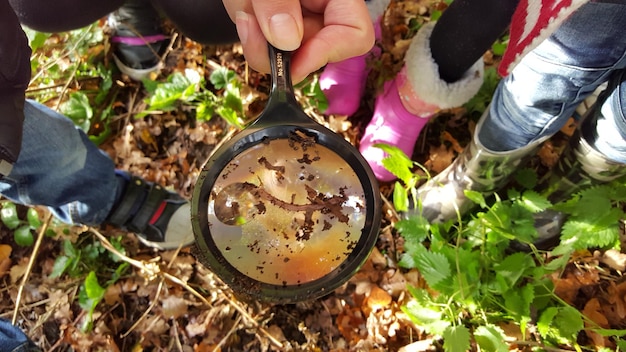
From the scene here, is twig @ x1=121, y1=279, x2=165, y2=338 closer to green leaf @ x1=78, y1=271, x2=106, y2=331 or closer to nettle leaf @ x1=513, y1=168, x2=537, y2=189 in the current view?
green leaf @ x1=78, y1=271, x2=106, y2=331

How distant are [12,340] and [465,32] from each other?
129 cm

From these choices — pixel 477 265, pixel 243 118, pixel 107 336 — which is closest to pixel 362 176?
pixel 477 265

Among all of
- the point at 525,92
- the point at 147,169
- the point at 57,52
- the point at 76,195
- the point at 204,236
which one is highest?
the point at 525,92

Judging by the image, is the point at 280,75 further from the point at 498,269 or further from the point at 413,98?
the point at 498,269

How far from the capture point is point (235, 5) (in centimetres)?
90

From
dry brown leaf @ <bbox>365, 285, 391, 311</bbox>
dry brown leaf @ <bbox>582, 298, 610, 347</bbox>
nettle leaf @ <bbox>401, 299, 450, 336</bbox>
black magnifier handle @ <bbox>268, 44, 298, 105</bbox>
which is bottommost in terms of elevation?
dry brown leaf @ <bbox>365, 285, 391, 311</bbox>

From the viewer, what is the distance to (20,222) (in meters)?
1.68

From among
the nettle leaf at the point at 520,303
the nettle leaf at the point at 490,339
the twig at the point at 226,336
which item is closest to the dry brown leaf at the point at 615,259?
the nettle leaf at the point at 520,303

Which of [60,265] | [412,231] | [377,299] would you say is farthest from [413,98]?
[60,265]

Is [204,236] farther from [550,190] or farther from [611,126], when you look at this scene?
[550,190]

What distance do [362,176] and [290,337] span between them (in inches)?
31.2

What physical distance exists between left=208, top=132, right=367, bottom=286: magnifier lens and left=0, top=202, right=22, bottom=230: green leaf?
48.5 inches

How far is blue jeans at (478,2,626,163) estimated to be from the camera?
0.87 m

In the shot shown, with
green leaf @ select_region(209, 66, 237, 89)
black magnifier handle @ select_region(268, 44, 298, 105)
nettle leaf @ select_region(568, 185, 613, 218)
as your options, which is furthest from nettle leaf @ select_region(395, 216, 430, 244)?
green leaf @ select_region(209, 66, 237, 89)
